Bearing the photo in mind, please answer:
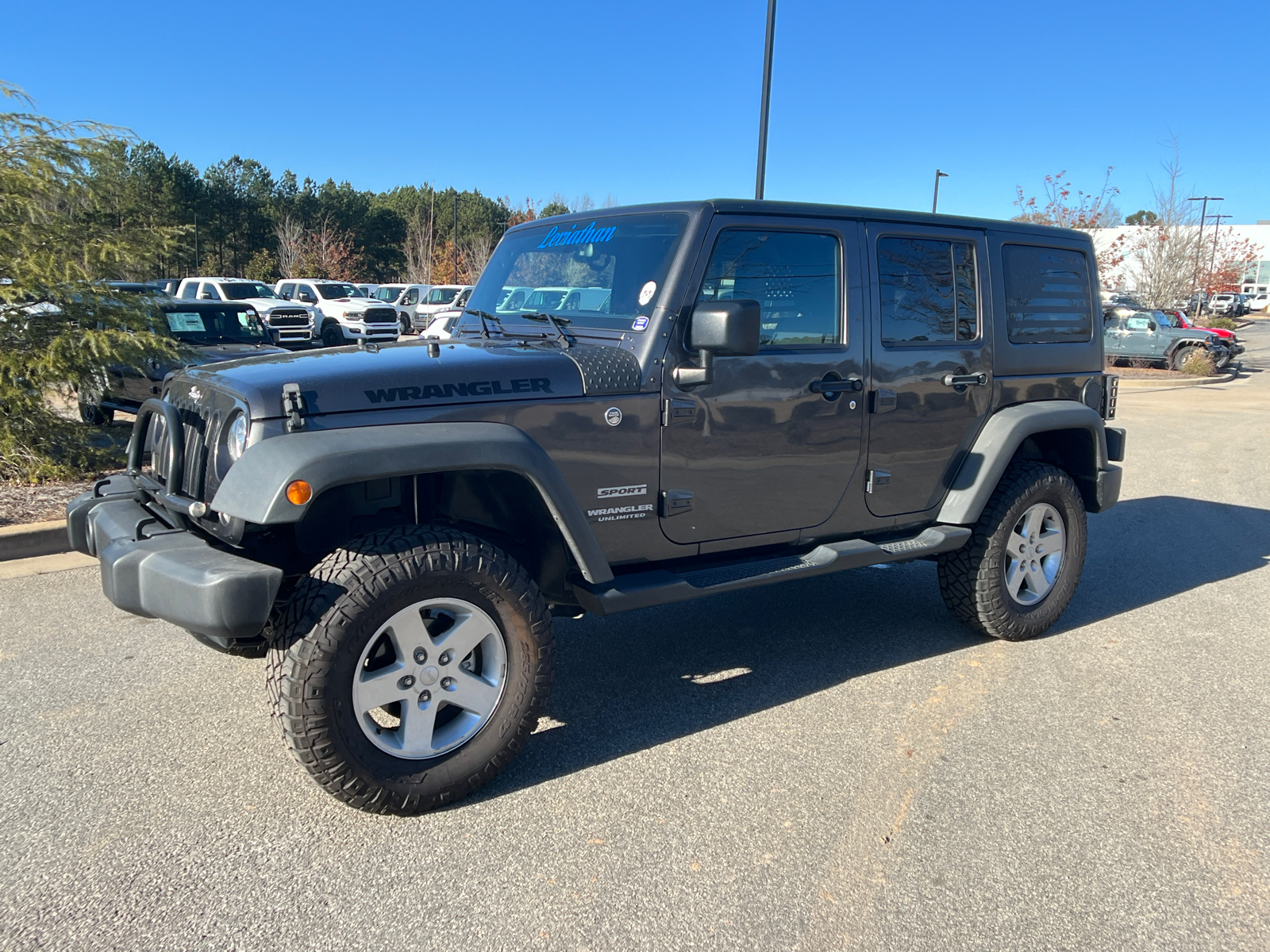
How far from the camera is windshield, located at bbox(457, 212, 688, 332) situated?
3678mm

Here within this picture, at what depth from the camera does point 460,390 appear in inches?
124

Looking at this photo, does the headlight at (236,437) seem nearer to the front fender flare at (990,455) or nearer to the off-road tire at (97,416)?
the front fender flare at (990,455)

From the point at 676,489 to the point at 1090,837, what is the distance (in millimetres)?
1832

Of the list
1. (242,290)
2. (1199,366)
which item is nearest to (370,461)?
(242,290)

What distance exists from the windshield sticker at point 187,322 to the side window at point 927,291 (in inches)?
372

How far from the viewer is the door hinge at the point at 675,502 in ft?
11.8

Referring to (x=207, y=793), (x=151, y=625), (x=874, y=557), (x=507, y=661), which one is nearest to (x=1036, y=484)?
(x=874, y=557)

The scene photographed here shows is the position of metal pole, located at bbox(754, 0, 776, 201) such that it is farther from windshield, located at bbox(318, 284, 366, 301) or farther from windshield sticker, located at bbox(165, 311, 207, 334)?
windshield, located at bbox(318, 284, 366, 301)

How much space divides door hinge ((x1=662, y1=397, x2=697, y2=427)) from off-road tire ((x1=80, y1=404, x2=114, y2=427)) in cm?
821

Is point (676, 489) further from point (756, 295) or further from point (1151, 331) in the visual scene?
point (1151, 331)

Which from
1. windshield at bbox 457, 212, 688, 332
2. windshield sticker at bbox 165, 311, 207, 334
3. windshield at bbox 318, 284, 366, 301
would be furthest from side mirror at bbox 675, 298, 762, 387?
windshield at bbox 318, 284, 366, 301

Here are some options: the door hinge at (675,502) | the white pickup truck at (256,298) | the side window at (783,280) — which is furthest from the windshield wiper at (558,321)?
the white pickup truck at (256,298)

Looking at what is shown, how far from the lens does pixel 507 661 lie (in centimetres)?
325

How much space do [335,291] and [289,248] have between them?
19969 millimetres
